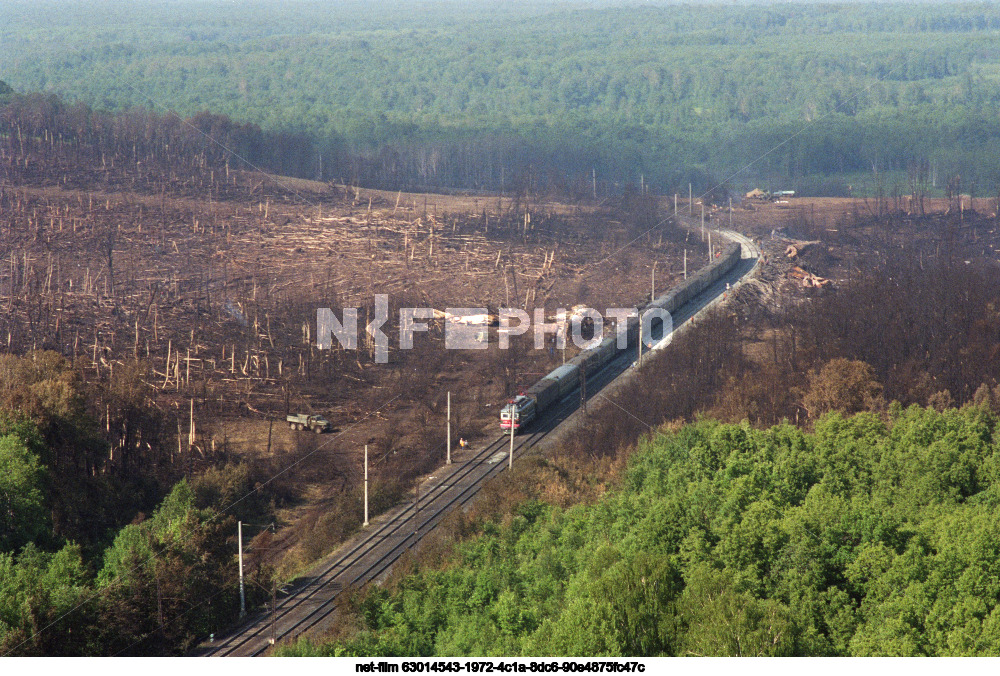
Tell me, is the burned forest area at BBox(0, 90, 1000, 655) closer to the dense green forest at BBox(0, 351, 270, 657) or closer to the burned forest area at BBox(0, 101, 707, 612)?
the dense green forest at BBox(0, 351, 270, 657)

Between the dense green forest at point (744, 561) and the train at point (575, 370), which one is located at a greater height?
the dense green forest at point (744, 561)

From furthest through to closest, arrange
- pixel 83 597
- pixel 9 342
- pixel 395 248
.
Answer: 1. pixel 395 248
2. pixel 9 342
3. pixel 83 597

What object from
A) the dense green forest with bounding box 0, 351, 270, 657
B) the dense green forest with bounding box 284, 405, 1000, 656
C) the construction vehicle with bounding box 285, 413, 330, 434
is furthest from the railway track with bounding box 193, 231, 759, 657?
the construction vehicle with bounding box 285, 413, 330, 434

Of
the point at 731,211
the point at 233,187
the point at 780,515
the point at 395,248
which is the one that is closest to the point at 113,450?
the point at 780,515

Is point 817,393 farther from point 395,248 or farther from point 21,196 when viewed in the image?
point 21,196

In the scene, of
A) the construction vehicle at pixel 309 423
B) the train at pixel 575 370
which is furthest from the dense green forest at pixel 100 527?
the train at pixel 575 370

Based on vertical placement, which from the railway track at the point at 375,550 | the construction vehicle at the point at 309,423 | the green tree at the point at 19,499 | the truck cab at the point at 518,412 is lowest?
the railway track at the point at 375,550

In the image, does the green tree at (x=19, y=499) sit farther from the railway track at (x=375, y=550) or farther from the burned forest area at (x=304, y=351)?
the railway track at (x=375, y=550)
